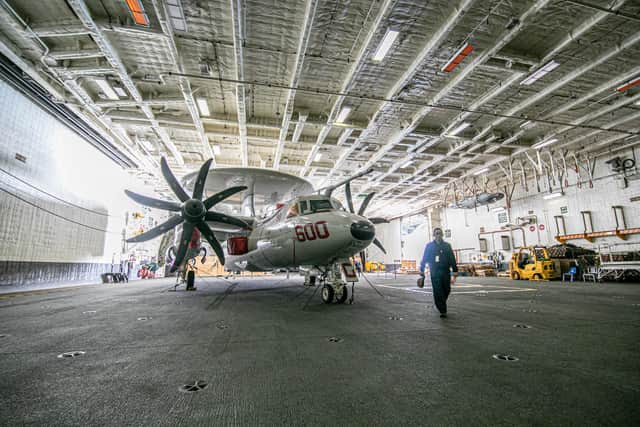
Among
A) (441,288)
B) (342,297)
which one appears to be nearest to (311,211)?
(342,297)

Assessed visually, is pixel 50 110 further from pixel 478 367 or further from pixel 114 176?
pixel 478 367

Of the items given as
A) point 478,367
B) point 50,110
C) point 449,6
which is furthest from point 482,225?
point 50,110

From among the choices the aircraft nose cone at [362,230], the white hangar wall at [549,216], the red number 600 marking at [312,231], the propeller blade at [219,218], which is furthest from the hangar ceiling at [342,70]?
the aircraft nose cone at [362,230]

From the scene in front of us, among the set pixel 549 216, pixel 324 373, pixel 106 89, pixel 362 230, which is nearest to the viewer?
pixel 324 373

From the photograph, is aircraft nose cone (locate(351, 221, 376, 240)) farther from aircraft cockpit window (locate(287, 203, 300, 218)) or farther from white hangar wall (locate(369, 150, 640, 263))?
white hangar wall (locate(369, 150, 640, 263))

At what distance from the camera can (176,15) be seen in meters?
9.29

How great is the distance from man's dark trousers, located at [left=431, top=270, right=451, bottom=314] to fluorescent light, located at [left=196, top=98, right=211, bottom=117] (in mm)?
13945

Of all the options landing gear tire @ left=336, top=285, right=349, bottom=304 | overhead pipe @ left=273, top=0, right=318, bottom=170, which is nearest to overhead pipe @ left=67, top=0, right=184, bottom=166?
overhead pipe @ left=273, top=0, right=318, bottom=170

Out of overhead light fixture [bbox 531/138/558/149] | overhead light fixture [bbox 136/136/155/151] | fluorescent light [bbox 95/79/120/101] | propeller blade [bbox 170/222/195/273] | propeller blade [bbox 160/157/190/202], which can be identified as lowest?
propeller blade [bbox 170/222/195/273]

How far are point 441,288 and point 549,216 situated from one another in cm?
2483

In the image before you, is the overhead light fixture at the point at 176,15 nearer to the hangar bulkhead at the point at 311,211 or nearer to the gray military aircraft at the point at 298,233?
the hangar bulkhead at the point at 311,211

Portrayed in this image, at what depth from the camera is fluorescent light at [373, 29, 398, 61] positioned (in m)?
9.84

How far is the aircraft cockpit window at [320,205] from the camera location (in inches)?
316

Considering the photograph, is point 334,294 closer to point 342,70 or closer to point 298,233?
point 298,233
